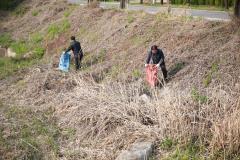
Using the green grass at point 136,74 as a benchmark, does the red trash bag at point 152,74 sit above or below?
above

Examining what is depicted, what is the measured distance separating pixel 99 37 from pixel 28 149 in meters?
12.2

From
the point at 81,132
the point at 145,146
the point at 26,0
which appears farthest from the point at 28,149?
the point at 26,0

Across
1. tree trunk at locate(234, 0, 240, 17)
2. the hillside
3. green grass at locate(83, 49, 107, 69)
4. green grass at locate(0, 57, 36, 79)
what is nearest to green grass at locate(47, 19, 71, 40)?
the hillside

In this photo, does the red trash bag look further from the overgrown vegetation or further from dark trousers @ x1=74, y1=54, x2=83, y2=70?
dark trousers @ x1=74, y1=54, x2=83, y2=70

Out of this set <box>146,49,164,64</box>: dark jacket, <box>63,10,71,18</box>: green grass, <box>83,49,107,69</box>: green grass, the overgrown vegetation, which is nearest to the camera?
the overgrown vegetation

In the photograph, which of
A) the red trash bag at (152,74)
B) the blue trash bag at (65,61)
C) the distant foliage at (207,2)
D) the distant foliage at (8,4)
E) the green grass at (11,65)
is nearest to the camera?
the red trash bag at (152,74)

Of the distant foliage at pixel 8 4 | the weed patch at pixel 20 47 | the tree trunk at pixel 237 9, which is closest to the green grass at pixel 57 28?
the weed patch at pixel 20 47

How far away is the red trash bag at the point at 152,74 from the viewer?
1559 centimetres

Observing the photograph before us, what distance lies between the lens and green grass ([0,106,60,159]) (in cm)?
1188

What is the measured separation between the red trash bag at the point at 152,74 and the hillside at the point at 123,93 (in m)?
0.29

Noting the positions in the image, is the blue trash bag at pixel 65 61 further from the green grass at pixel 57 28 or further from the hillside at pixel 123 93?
the green grass at pixel 57 28

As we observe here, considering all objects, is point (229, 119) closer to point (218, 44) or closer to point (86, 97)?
point (86, 97)

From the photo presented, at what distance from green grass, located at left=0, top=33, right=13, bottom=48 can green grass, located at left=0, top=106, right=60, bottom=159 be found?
1384cm

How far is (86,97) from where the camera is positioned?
1370 centimetres
